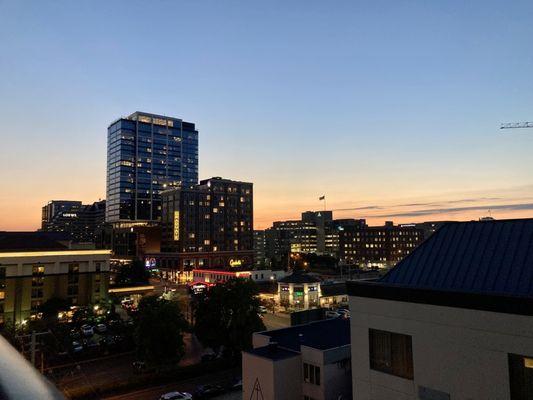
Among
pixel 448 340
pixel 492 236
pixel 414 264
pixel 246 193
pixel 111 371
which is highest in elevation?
pixel 246 193

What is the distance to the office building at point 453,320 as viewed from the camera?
51.8 ft

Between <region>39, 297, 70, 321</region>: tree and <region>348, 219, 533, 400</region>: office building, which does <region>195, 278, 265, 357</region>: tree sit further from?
<region>39, 297, 70, 321</region>: tree

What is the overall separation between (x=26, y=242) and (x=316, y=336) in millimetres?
69191

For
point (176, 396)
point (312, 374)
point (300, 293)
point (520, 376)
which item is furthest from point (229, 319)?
point (520, 376)

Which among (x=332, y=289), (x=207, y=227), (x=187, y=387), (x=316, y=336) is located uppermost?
(x=207, y=227)

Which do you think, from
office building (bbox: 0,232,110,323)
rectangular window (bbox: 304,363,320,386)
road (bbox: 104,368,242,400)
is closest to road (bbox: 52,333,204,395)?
road (bbox: 104,368,242,400)

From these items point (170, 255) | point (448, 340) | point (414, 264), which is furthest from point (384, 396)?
point (170, 255)

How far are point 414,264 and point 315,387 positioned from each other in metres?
15.1

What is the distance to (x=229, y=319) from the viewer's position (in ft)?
155

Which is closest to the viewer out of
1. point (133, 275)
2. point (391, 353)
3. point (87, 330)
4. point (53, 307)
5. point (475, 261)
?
point (475, 261)

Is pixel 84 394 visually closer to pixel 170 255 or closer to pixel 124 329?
pixel 124 329

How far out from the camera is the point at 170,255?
164000 millimetres

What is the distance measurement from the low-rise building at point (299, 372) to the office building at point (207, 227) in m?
127

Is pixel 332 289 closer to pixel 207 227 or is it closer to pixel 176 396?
pixel 176 396
